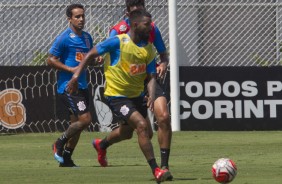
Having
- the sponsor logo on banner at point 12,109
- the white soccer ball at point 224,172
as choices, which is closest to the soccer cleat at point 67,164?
the white soccer ball at point 224,172

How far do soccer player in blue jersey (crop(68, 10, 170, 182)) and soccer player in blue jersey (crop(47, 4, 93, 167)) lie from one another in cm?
210

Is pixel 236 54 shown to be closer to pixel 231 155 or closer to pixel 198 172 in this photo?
pixel 231 155

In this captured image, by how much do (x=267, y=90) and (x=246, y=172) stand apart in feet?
27.6

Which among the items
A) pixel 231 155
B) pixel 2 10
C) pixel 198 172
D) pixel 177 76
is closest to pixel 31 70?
pixel 2 10

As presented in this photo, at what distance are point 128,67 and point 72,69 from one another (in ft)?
7.84

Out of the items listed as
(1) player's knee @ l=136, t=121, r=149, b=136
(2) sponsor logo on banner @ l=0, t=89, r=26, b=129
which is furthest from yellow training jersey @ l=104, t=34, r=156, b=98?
(2) sponsor logo on banner @ l=0, t=89, r=26, b=129

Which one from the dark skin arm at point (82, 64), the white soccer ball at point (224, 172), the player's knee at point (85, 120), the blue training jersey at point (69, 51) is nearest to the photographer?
the white soccer ball at point (224, 172)

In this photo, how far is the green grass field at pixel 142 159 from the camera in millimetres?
11547

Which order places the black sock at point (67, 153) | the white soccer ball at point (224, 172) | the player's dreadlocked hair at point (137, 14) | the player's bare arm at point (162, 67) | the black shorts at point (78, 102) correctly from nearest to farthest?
the white soccer ball at point (224, 172), the player's dreadlocked hair at point (137, 14), the player's bare arm at point (162, 67), the black sock at point (67, 153), the black shorts at point (78, 102)

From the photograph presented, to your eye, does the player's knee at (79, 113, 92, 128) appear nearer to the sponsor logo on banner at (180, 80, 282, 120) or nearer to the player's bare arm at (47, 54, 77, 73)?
the player's bare arm at (47, 54, 77, 73)

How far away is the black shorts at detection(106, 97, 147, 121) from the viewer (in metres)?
11.7

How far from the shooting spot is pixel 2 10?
70.1 ft

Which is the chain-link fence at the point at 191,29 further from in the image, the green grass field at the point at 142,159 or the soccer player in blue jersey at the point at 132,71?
the soccer player in blue jersey at the point at 132,71

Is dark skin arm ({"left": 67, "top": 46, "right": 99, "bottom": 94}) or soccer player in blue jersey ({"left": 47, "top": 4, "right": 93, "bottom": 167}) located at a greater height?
dark skin arm ({"left": 67, "top": 46, "right": 99, "bottom": 94})
